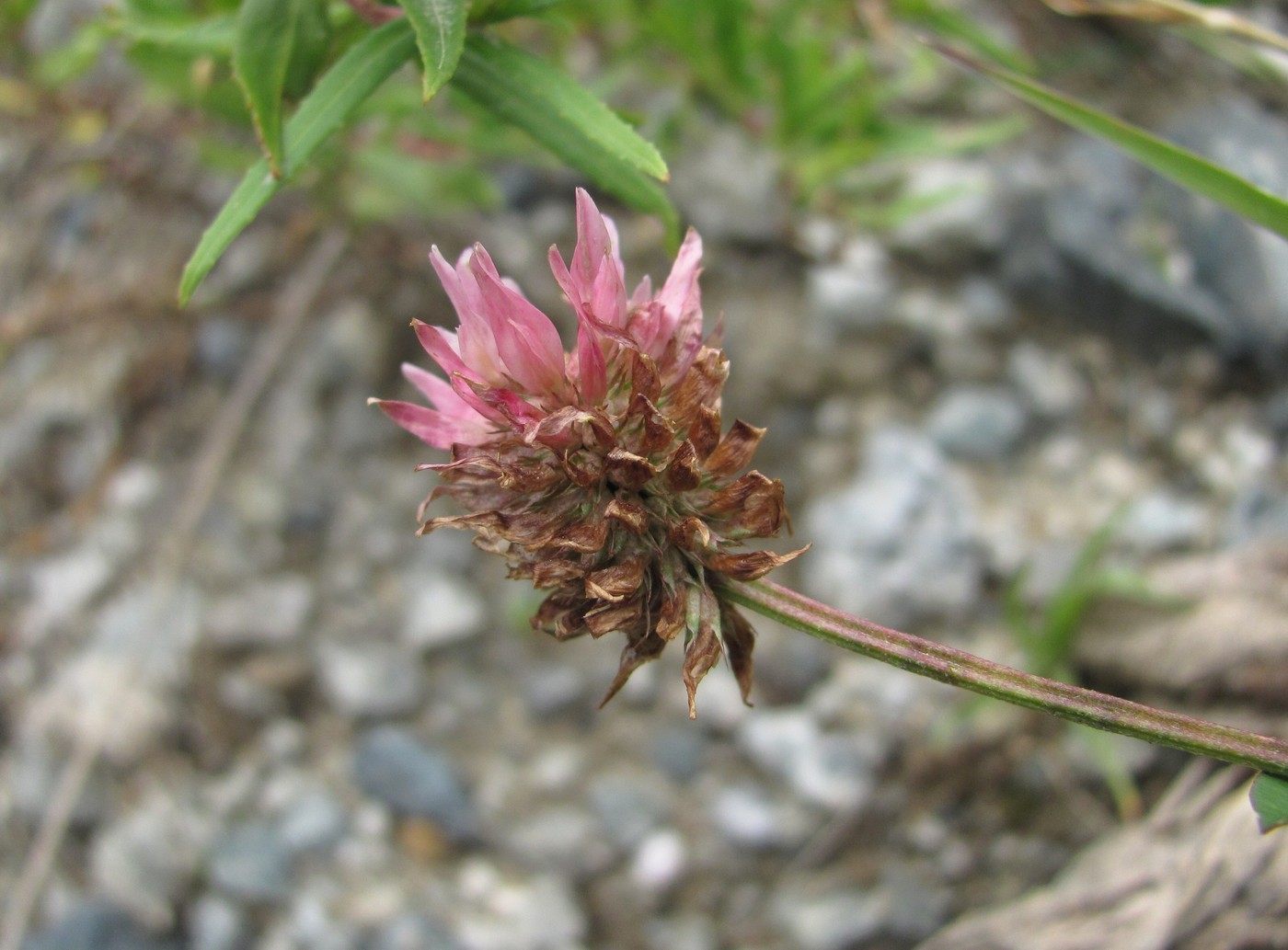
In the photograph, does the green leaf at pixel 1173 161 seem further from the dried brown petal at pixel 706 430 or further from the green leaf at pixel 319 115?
the green leaf at pixel 319 115

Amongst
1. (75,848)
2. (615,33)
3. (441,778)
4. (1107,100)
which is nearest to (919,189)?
(1107,100)

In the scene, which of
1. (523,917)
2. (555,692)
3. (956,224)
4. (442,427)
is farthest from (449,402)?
(956,224)

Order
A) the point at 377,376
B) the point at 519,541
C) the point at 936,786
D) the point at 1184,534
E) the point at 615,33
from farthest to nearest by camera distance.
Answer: the point at 615,33 → the point at 377,376 → the point at 1184,534 → the point at 936,786 → the point at 519,541

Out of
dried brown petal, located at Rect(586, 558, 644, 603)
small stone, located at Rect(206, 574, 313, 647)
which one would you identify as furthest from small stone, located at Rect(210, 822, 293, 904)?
dried brown petal, located at Rect(586, 558, 644, 603)

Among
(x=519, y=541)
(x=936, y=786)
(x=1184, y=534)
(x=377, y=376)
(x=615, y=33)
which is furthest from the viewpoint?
(x=615, y=33)

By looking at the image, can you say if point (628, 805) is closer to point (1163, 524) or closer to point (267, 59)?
point (1163, 524)

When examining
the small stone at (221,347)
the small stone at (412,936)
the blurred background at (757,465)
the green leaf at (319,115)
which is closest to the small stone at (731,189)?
the blurred background at (757,465)

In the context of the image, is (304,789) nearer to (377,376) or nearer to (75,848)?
(75,848)
